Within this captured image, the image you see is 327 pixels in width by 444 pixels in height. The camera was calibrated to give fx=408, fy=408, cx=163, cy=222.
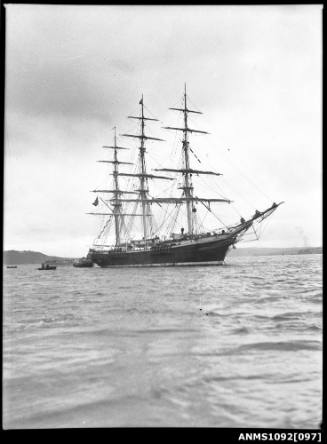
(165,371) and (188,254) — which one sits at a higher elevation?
(188,254)

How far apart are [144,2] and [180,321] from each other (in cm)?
763

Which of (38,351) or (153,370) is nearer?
(153,370)

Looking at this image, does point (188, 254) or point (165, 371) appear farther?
point (188, 254)

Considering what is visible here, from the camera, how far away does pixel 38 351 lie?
7.57 meters

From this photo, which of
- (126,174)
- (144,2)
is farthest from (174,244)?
(144,2)

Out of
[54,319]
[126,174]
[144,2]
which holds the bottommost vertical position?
[54,319]

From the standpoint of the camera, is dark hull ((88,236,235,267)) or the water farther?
dark hull ((88,236,235,267))

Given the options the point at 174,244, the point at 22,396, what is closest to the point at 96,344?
the point at 22,396

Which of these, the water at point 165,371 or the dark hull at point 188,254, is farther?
the dark hull at point 188,254
